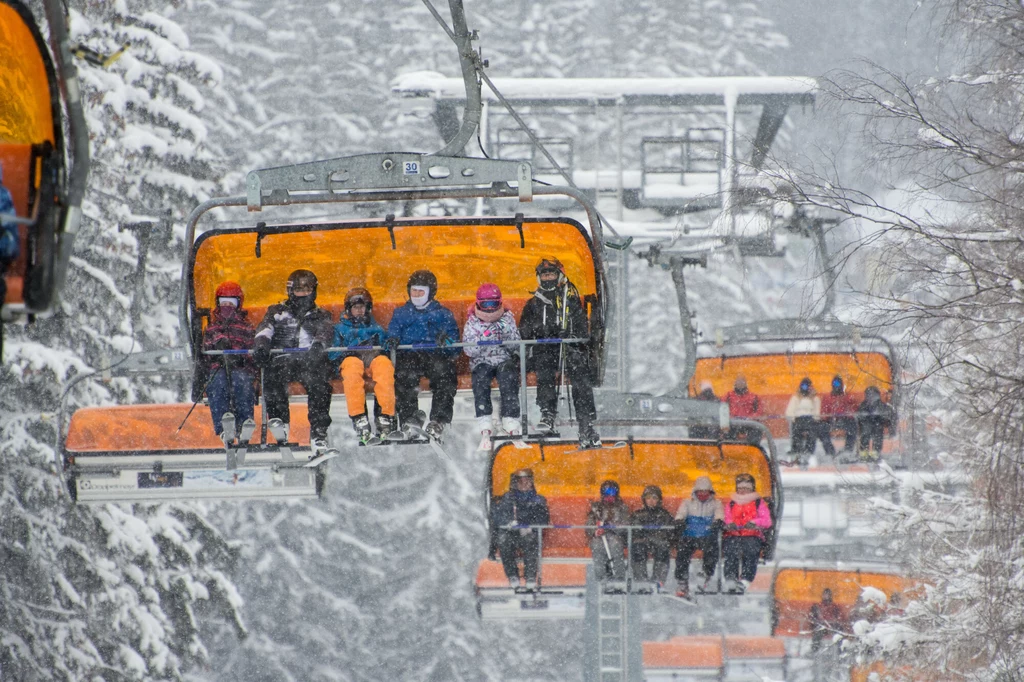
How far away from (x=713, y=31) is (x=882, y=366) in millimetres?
23312

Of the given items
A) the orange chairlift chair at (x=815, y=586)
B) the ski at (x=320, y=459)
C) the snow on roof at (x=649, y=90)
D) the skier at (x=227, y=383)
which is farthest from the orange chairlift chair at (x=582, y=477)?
the orange chairlift chair at (x=815, y=586)

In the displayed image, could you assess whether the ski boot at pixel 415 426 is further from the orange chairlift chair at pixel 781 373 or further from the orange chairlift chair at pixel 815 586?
the orange chairlift chair at pixel 815 586

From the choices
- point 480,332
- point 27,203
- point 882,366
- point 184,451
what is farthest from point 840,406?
point 27,203

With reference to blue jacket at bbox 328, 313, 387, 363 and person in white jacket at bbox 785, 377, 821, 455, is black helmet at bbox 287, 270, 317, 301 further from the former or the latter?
person in white jacket at bbox 785, 377, 821, 455

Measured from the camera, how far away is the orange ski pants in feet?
28.1

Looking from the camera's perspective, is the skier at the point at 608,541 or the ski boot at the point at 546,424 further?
the skier at the point at 608,541

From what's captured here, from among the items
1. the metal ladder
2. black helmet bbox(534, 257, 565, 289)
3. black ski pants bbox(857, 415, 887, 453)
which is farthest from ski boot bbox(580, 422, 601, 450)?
black ski pants bbox(857, 415, 887, 453)

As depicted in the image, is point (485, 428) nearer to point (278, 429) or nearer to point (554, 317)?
point (554, 317)

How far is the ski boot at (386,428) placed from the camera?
8523 millimetres

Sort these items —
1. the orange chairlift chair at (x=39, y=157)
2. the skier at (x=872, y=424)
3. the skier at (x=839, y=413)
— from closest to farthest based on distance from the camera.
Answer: the orange chairlift chair at (x=39, y=157), the skier at (x=872, y=424), the skier at (x=839, y=413)

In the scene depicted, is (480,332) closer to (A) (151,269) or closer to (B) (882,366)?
(B) (882,366)

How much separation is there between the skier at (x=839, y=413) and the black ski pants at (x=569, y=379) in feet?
18.4

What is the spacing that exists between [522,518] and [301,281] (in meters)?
3.15

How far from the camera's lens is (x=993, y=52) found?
7.53 m
